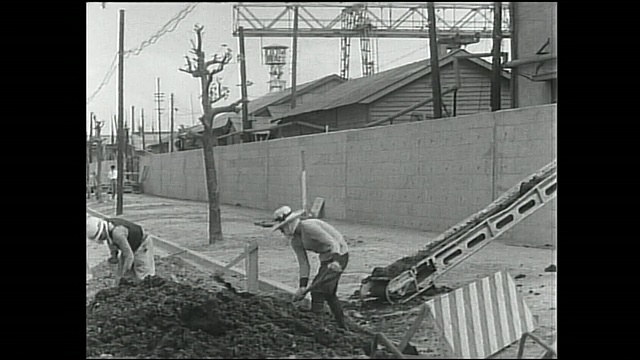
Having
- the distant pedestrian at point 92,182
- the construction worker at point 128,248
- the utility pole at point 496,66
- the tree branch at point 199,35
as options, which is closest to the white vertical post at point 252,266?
the construction worker at point 128,248

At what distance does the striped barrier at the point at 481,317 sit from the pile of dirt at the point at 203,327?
0.92 ft

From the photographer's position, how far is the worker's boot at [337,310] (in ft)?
9.41

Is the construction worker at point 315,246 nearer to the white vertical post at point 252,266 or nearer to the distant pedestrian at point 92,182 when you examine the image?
the white vertical post at point 252,266

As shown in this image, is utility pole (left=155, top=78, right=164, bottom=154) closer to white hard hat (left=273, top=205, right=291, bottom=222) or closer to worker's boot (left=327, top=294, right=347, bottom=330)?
white hard hat (left=273, top=205, right=291, bottom=222)

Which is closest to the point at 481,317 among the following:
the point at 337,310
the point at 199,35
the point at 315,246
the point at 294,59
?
the point at 337,310

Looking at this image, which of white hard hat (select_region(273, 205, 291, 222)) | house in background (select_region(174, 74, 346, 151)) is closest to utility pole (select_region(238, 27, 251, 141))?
house in background (select_region(174, 74, 346, 151))

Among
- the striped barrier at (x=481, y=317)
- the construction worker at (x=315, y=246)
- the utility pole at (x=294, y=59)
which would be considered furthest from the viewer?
the utility pole at (x=294, y=59)

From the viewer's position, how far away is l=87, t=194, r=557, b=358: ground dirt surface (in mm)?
2791

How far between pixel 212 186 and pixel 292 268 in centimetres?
42

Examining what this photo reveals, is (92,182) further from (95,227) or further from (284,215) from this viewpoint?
(284,215)

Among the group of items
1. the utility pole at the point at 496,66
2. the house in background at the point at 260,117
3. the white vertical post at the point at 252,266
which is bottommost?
the white vertical post at the point at 252,266

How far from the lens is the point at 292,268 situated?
299 centimetres

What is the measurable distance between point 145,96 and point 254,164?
474 mm
